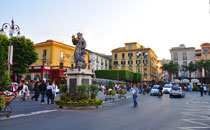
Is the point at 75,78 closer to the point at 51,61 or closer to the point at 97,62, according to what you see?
the point at 51,61

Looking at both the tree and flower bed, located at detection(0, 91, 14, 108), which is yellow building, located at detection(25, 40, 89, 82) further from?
flower bed, located at detection(0, 91, 14, 108)

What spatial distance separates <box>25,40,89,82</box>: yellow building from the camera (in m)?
42.1

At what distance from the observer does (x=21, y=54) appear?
114ft

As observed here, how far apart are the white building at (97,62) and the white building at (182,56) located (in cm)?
2559

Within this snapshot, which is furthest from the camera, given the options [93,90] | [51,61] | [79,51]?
[51,61]

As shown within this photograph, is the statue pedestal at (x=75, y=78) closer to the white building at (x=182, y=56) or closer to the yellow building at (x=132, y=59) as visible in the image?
the yellow building at (x=132, y=59)

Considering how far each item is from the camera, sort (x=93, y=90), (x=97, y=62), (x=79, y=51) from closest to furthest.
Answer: (x=93, y=90) < (x=79, y=51) < (x=97, y=62)

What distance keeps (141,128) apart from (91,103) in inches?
210

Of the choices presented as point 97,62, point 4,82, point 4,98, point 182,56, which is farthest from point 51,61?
point 182,56

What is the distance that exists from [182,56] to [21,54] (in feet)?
181

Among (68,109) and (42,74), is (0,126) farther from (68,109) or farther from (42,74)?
(42,74)

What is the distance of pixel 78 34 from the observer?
44.3ft

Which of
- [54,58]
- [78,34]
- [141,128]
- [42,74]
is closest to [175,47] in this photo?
[54,58]

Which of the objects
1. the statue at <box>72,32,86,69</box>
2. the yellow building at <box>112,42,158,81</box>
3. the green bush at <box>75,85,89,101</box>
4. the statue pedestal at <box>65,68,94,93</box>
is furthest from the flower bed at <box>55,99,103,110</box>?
the yellow building at <box>112,42,158,81</box>
